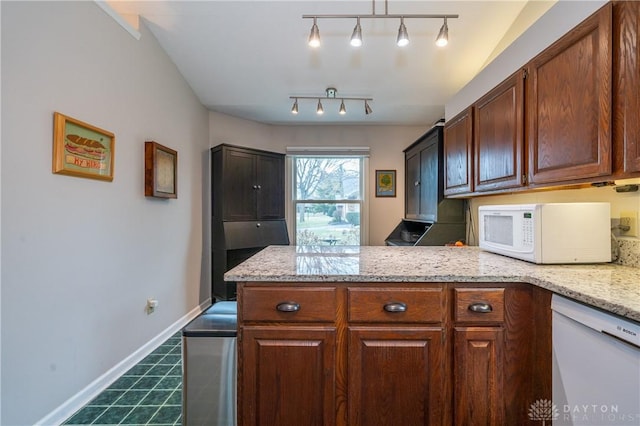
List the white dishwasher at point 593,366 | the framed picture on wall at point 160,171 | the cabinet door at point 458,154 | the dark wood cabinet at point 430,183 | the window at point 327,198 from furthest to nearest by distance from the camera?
the window at point 327,198 → the dark wood cabinet at point 430,183 → the framed picture on wall at point 160,171 → the cabinet door at point 458,154 → the white dishwasher at point 593,366

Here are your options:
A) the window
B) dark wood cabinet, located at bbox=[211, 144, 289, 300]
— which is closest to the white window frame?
the window

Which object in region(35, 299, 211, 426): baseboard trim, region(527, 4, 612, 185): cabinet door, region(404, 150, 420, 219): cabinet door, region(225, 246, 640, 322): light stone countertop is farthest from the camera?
region(404, 150, 420, 219): cabinet door

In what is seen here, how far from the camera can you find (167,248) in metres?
2.78

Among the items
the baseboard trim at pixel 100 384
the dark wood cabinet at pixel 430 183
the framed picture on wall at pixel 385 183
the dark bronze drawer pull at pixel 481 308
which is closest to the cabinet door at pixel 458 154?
the dark wood cabinet at pixel 430 183

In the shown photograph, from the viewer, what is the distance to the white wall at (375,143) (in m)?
4.24

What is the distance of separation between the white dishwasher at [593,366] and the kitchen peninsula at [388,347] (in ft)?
0.44

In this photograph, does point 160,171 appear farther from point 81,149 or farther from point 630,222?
point 630,222

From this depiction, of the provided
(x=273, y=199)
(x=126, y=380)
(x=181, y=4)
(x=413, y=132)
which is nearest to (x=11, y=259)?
(x=126, y=380)

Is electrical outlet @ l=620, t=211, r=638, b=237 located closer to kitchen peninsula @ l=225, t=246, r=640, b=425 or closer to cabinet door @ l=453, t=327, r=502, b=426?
kitchen peninsula @ l=225, t=246, r=640, b=425

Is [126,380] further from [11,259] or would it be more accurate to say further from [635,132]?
[635,132]

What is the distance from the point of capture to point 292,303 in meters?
1.28

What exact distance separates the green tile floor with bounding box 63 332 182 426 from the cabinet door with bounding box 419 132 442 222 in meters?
2.68

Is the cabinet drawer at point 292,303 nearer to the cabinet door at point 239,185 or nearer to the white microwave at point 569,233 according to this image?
the white microwave at point 569,233

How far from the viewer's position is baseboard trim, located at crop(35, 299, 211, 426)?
1.61 metres
